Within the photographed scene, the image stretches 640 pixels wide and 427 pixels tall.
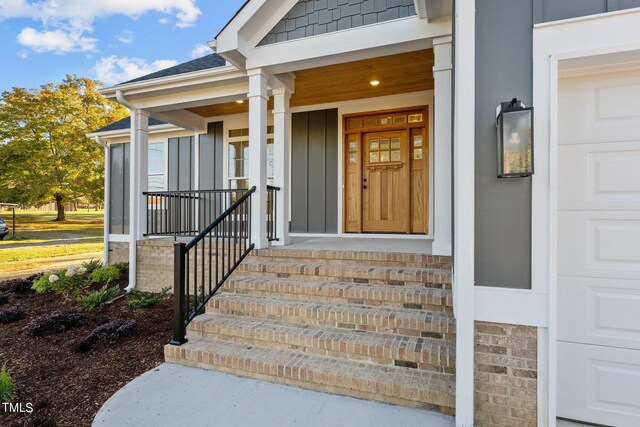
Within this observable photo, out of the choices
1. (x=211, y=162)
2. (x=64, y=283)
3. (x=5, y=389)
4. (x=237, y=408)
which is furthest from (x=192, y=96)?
(x=237, y=408)

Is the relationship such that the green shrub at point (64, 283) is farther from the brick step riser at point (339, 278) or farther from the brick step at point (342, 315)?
the brick step at point (342, 315)

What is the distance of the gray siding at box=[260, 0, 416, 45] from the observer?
354 cm

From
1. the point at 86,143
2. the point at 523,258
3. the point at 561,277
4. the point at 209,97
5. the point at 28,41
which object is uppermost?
the point at 28,41

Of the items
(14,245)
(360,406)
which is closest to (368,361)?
(360,406)

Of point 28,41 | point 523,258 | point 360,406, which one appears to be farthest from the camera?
point 28,41

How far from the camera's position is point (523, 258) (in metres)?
1.88

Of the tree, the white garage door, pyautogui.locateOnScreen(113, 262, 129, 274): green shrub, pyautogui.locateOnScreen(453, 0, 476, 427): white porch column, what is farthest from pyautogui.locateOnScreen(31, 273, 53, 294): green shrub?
the tree

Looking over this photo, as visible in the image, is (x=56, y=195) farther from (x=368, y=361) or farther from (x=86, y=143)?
(x=368, y=361)

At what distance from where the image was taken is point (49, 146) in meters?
16.4

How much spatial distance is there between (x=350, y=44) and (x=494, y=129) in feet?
7.68

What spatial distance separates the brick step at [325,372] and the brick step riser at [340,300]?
0.59 meters

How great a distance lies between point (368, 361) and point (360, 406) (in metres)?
0.35

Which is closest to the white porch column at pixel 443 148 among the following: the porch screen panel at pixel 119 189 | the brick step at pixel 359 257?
the brick step at pixel 359 257

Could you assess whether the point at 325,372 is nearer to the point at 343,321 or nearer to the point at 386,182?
the point at 343,321
